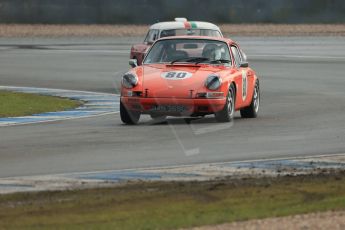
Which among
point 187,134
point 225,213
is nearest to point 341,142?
point 187,134

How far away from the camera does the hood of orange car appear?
16672 mm

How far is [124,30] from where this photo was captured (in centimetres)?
5172

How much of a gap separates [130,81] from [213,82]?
110 cm

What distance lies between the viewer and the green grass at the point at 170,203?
905 centimetres

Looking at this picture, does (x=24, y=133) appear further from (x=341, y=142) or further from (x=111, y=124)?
(x=341, y=142)

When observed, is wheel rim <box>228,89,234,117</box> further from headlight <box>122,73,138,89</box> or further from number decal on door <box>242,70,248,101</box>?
headlight <box>122,73,138,89</box>

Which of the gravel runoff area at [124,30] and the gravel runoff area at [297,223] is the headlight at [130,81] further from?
the gravel runoff area at [124,30]

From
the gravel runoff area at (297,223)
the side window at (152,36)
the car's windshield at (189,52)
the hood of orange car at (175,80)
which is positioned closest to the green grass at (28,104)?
the car's windshield at (189,52)

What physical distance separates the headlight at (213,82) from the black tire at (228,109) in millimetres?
251

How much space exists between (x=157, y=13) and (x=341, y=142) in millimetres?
34855

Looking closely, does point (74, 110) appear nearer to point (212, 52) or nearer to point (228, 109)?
point (212, 52)

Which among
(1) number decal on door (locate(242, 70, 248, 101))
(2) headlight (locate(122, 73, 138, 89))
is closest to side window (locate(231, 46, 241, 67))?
(1) number decal on door (locate(242, 70, 248, 101))

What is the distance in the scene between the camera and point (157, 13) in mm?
49000

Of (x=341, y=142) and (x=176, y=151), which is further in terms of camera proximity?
(x=341, y=142)
